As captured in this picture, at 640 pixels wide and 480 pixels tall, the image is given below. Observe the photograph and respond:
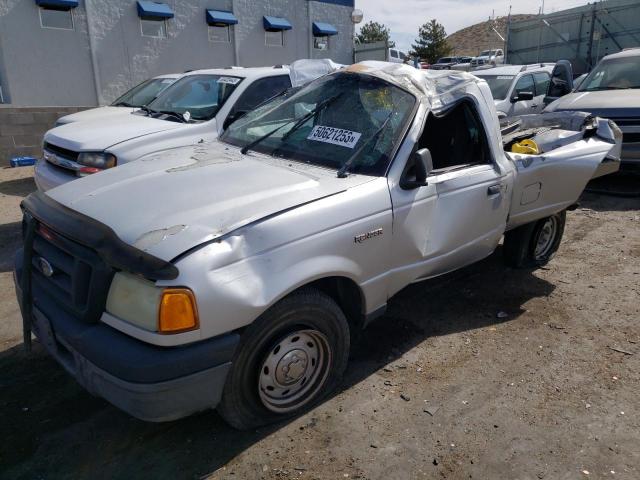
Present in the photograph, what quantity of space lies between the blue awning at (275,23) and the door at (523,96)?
9.05 m

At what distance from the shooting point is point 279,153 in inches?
133

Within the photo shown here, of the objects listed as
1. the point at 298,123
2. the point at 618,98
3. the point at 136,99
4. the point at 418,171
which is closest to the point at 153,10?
the point at 136,99

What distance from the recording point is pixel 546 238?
16.6 ft

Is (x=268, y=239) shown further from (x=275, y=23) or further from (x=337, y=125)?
(x=275, y=23)

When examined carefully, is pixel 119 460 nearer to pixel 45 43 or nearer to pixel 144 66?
pixel 45 43

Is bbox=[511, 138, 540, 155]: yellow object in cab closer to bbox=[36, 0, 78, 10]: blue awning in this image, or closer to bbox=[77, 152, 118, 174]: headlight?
bbox=[77, 152, 118, 174]: headlight

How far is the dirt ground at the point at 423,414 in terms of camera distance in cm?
260

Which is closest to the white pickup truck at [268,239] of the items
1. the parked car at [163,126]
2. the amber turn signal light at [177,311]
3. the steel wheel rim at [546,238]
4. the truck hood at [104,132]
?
the amber turn signal light at [177,311]

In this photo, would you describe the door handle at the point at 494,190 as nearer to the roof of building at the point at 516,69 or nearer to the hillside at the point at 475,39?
the roof of building at the point at 516,69

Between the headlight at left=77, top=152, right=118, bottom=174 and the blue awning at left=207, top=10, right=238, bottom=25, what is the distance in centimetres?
1108

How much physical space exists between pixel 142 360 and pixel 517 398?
223 centimetres

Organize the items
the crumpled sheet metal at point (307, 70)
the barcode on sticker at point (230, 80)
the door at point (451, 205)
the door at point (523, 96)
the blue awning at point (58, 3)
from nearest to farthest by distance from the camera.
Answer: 1. the door at point (451, 205)
2. the crumpled sheet metal at point (307, 70)
3. the barcode on sticker at point (230, 80)
4. the door at point (523, 96)
5. the blue awning at point (58, 3)

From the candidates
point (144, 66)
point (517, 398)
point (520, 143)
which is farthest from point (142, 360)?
point (144, 66)

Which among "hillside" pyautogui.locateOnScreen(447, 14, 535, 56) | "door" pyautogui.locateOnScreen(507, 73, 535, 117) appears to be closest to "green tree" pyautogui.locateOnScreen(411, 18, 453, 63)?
"hillside" pyautogui.locateOnScreen(447, 14, 535, 56)
